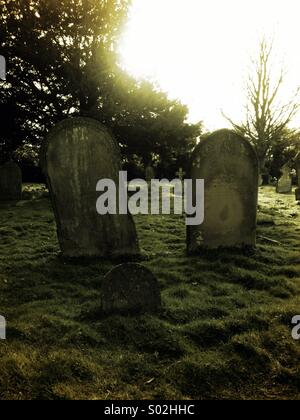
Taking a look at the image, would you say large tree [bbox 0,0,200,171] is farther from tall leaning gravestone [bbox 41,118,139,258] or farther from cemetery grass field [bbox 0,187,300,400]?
cemetery grass field [bbox 0,187,300,400]

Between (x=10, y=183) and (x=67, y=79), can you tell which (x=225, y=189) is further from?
(x=67, y=79)

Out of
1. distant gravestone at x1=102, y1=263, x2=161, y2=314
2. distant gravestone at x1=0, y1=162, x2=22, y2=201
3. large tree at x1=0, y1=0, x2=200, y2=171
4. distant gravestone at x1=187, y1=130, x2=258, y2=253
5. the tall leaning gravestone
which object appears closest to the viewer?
distant gravestone at x1=102, y1=263, x2=161, y2=314

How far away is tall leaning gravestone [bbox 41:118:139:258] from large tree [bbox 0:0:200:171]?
36.7 ft

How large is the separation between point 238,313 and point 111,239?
308 cm

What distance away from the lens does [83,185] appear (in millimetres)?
6883

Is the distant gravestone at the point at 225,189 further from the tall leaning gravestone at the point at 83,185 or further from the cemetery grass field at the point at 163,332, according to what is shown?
the tall leaning gravestone at the point at 83,185

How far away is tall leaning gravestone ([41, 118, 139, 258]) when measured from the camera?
677 centimetres

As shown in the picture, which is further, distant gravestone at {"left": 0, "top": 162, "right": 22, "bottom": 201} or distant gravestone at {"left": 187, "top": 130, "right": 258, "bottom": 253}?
distant gravestone at {"left": 0, "top": 162, "right": 22, "bottom": 201}

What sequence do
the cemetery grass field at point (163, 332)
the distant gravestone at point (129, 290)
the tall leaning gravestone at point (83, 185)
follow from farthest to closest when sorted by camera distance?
the tall leaning gravestone at point (83, 185) → the distant gravestone at point (129, 290) → the cemetery grass field at point (163, 332)

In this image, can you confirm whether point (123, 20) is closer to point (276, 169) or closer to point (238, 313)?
point (238, 313)

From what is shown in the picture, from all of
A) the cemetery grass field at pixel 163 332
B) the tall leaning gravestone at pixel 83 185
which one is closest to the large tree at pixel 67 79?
the tall leaning gravestone at pixel 83 185

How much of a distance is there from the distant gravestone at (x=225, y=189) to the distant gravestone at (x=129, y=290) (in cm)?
270

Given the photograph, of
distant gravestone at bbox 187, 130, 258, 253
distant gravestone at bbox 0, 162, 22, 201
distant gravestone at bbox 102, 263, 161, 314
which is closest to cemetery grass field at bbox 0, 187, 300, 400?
distant gravestone at bbox 102, 263, 161, 314

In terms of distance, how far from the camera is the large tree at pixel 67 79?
17.6m
